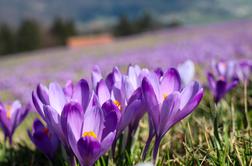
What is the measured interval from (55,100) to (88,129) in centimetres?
22

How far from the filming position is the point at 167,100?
1358mm

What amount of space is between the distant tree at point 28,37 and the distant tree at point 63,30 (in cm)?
344

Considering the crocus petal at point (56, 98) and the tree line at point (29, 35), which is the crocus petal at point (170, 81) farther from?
the tree line at point (29, 35)

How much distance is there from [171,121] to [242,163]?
13.0 inches

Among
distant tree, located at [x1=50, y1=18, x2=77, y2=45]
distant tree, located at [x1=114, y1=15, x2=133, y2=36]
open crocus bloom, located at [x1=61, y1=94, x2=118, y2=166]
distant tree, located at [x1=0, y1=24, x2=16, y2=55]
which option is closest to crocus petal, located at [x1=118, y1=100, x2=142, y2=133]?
open crocus bloom, located at [x1=61, y1=94, x2=118, y2=166]

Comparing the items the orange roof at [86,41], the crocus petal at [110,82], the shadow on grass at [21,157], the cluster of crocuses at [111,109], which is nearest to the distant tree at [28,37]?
the orange roof at [86,41]

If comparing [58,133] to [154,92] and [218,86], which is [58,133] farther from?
[218,86]

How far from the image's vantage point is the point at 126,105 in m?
1.53

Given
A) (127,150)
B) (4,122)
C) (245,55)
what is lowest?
(245,55)

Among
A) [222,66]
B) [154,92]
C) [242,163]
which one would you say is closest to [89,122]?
[154,92]

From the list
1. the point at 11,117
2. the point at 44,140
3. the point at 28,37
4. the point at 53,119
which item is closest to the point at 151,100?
the point at 53,119

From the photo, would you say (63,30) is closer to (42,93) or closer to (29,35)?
(29,35)

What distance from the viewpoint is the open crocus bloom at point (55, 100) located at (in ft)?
4.45

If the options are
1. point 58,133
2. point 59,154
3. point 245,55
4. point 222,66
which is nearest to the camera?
point 58,133
